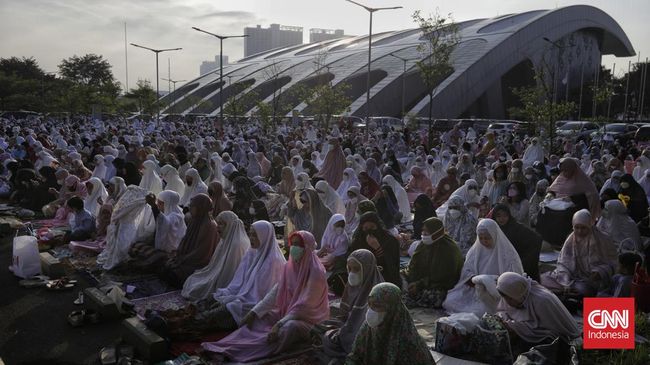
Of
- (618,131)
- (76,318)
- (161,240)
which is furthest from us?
(618,131)

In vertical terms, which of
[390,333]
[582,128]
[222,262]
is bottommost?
[222,262]

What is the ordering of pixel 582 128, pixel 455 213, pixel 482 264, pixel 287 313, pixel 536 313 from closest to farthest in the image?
pixel 536 313
pixel 287 313
pixel 482 264
pixel 455 213
pixel 582 128

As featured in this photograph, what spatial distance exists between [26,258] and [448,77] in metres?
34.9

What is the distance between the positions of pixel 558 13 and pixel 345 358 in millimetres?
47947

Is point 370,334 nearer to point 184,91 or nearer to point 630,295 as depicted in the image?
point 630,295

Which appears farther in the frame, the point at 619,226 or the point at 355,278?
the point at 619,226

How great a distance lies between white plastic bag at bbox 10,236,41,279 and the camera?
20.5ft

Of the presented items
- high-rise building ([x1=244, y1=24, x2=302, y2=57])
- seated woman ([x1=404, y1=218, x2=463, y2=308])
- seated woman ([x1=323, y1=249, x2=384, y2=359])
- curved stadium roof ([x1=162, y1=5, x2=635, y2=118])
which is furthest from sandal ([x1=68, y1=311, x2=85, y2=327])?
high-rise building ([x1=244, y1=24, x2=302, y2=57])

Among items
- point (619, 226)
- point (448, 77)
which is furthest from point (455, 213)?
point (448, 77)

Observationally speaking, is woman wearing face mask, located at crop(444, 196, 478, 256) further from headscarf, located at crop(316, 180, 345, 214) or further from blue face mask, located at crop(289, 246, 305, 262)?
blue face mask, located at crop(289, 246, 305, 262)

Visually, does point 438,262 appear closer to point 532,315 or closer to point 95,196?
point 532,315

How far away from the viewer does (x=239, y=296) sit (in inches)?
199

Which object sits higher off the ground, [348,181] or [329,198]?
[348,181]

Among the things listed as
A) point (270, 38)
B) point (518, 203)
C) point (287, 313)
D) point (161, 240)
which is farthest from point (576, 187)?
point (270, 38)
